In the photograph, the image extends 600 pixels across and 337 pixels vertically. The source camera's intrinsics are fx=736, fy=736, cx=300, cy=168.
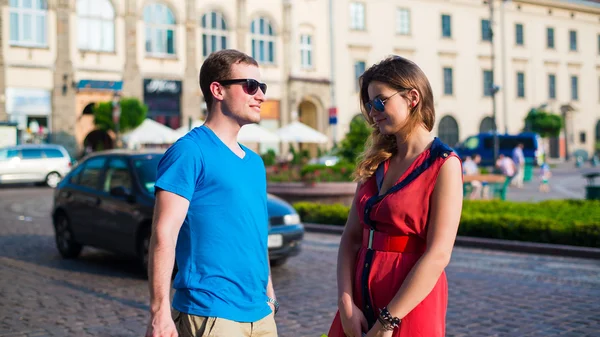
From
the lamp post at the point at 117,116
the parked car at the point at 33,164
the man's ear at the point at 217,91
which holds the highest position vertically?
the lamp post at the point at 117,116

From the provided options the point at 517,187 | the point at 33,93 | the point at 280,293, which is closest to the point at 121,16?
the point at 33,93

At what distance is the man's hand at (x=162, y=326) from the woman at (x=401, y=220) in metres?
0.67

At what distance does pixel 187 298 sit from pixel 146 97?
122 feet

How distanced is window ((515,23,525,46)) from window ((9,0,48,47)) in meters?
34.0

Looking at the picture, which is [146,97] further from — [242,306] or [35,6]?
[242,306]

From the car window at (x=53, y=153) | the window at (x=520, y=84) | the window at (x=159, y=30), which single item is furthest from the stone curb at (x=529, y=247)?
the window at (x=520, y=84)

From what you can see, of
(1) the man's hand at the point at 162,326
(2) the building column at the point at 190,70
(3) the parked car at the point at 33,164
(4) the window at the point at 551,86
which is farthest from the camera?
(4) the window at the point at 551,86

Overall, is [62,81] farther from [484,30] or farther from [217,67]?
[217,67]

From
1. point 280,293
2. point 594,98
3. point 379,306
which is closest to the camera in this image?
point 379,306

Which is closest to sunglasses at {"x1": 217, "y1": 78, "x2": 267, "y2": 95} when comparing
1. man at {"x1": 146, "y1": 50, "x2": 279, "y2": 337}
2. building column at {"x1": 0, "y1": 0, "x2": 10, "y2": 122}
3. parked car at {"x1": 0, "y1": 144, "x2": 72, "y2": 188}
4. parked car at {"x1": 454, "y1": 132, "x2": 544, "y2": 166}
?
man at {"x1": 146, "y1": 50, "x2": 279, "y2": 337}

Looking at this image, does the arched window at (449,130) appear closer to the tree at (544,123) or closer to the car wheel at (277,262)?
the tree at (544,123)

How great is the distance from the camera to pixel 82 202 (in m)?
10.6

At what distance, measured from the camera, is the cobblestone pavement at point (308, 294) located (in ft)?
21.8

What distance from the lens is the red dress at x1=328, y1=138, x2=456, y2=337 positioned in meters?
2.79
